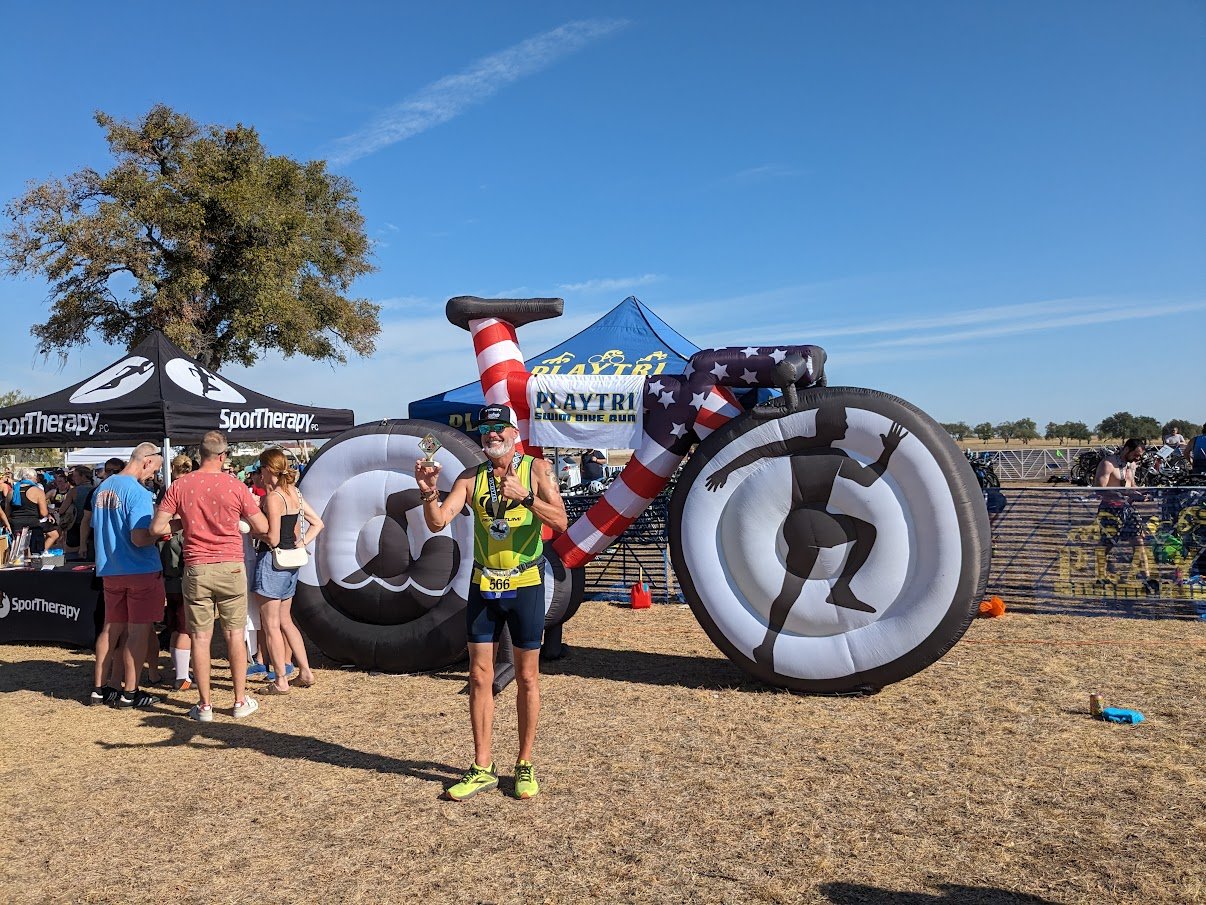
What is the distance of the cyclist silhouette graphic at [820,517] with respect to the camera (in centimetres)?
584

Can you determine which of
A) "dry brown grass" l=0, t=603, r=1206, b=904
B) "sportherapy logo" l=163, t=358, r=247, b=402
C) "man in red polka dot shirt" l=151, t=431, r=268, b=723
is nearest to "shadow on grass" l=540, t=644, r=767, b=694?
"dry brown grass" l=0, t=603, r=1206, b=904

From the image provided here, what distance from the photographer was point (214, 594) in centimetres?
582

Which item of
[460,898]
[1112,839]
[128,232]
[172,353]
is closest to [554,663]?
[460,898]

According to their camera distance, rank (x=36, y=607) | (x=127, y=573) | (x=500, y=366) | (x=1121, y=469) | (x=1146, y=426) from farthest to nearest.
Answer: (x=1146, y=426) → (x=1121, y=469) → (x=36, y=607) → (x=500, y=366) → (x=127, y=573)

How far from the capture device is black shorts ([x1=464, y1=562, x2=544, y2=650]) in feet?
14.1

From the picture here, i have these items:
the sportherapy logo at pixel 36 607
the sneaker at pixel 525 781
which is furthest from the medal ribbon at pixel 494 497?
the sportherapy logo at pixel 36 607

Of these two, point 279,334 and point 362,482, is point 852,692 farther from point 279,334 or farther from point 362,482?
point 279,334

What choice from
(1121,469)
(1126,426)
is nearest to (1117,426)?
(1126,426)

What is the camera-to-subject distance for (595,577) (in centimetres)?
1163

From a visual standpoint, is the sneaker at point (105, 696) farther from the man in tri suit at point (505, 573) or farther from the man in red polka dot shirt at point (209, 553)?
the man in tri suit at point (505, 573)

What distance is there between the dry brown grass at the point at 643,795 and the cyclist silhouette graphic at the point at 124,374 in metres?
3.53

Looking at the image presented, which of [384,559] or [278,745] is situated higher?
[384,559]

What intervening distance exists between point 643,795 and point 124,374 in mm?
7640

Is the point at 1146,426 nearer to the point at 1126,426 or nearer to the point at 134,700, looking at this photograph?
the point at 1126,426
